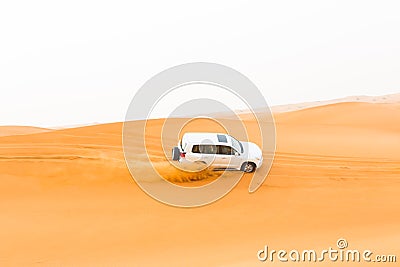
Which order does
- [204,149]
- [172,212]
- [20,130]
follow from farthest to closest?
1. [20,130]
2. [204,149]
3. [172,212]

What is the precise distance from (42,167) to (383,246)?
922cm

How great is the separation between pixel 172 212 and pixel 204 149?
2573mm

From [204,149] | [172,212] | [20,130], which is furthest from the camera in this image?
[20,130]

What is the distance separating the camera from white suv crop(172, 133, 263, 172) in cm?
1205

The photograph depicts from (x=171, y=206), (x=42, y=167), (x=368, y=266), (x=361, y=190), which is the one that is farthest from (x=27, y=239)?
(x=361, y=190)

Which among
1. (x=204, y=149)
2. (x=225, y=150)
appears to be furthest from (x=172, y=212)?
(x=225, y=150)

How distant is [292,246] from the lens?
839 centimetres

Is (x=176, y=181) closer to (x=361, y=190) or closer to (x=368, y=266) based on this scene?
(x=361, y=190)

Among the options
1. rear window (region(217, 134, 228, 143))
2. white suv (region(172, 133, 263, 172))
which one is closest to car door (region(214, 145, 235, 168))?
white suv (region(172, 133, 263, 172))

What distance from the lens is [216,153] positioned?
39.8ft

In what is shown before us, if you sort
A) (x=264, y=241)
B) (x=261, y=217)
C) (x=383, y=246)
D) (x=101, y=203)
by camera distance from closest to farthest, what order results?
(x=383, y=246), (x=264, y=241), (x=261, y=217), (x=101, y=203)

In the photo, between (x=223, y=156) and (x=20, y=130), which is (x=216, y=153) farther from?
(x=20, y=130)

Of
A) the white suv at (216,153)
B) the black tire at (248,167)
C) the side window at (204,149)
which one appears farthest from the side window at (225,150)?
the black tire at (248,167)

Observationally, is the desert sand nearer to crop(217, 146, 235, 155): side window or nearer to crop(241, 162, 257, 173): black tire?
crop(241, 162, 257, 173): black tire
